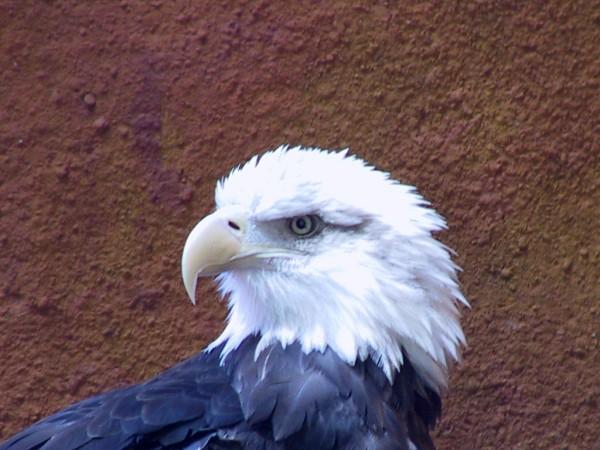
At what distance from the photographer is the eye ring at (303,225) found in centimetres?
354

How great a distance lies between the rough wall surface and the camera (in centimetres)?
446

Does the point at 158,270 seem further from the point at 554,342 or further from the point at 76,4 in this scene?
the point at 554,342

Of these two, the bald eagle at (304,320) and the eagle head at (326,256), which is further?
the eagle head at (326,256)

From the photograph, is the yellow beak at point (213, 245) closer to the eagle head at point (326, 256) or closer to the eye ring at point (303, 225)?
the eagle head at point (326, 256)

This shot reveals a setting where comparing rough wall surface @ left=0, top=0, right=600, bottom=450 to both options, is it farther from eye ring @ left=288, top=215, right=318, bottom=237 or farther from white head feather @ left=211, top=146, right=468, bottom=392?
eye ring @ left=288, top=215, right=318, bottom=237

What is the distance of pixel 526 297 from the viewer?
14.6 feet

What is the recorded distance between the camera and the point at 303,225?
11.6 ft

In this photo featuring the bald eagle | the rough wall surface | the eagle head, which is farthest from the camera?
the rough wall surface

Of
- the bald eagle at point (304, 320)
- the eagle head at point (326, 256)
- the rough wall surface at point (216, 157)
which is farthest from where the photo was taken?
the rough wall surface at point (216, 157)

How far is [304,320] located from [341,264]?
21 centimetres

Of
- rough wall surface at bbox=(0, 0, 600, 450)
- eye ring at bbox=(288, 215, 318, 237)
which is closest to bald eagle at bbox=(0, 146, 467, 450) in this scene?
eye ring at bbox=(288, 215, 318, 237)

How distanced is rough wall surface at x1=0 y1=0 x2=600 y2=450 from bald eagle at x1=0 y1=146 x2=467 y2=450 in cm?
83

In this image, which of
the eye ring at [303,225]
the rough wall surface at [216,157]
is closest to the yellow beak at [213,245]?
the eye ring at [303,225]

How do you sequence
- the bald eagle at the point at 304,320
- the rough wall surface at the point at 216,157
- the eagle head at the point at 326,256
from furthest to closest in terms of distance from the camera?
the rough wall surface at the point at 216,157
the eagle head at the point at 326,256
the bald eagle at the point at 304,320
